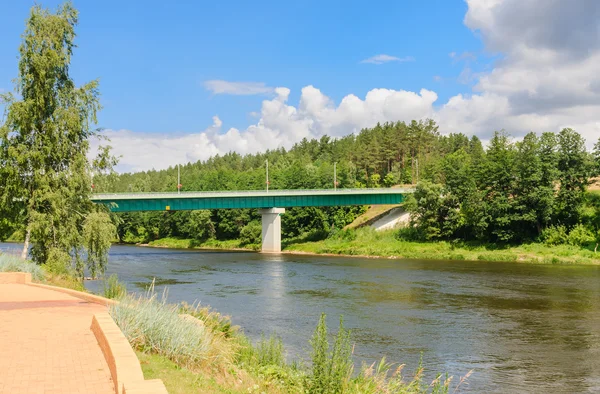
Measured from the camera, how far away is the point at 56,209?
29.1 meters

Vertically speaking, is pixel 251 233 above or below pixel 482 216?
below

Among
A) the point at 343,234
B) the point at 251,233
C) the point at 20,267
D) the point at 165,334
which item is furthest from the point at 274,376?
the point at 251,233

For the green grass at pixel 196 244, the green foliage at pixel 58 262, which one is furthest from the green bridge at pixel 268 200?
the green foliage at pixel 58 262

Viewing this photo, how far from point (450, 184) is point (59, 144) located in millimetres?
55782

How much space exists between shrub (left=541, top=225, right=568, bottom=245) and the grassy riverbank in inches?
34.9

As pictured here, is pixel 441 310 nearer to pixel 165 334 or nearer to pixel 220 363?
pixel 220 363

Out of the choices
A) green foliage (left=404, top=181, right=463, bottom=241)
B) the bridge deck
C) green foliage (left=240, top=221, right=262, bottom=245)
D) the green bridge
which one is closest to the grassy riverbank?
green foliage (left=240, top=221, right=262, bottom=245)

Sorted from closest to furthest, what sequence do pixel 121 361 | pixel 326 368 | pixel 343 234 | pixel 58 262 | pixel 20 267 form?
1. pixel 121 361
2. pixel 326 368
3. pixel 20 267
4. pixel 58 262
5. pixel 343 234

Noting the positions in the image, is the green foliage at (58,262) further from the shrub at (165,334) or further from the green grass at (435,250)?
the green grass at (435,250)

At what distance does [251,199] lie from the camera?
8456cm

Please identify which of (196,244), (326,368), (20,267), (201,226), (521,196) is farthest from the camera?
(201,226)

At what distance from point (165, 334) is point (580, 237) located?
59792mm

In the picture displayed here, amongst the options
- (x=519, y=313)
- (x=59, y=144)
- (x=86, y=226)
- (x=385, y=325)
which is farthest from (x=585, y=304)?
(x=59, y=144)

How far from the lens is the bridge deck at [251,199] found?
248 ft
